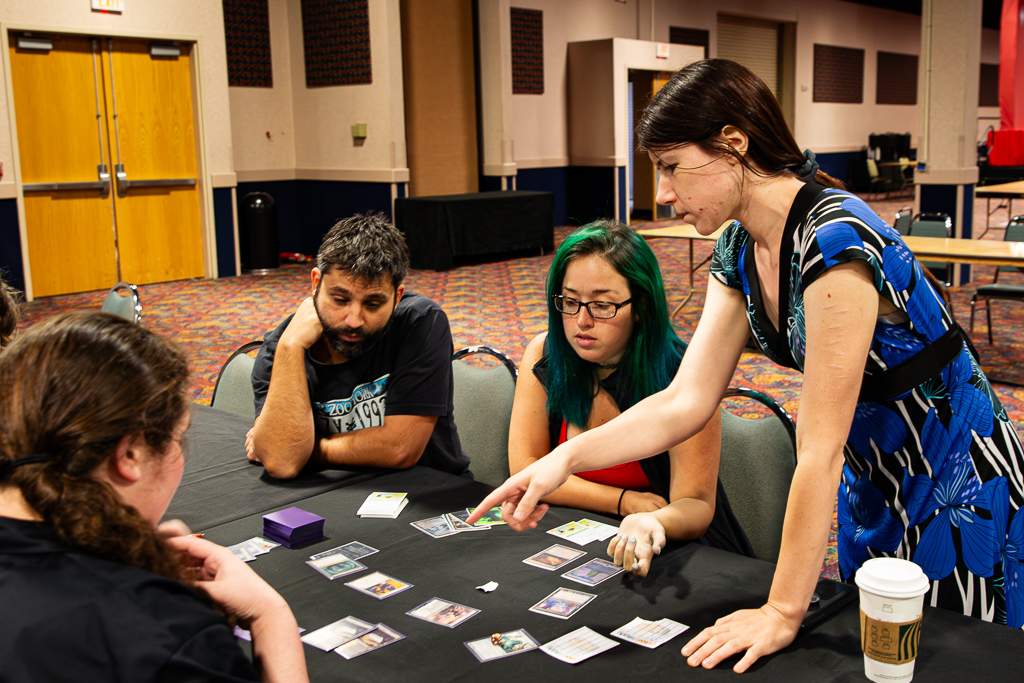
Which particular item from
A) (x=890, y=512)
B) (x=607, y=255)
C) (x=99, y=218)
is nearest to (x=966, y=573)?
(x=890, y=512)

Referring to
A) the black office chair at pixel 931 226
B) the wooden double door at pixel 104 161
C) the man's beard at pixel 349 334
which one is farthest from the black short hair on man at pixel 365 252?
the wooden double door at pixel 104 161

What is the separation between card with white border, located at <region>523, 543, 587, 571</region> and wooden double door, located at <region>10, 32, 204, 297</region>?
8.39 m

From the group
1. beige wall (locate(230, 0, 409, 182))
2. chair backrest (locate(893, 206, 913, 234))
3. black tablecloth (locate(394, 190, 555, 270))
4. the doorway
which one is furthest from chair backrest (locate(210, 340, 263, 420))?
the doorway

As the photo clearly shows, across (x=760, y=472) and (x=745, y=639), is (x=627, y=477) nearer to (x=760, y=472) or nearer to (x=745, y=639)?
(x=760, y=472)

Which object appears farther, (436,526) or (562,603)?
(436,526)

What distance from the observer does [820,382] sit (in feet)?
4.04

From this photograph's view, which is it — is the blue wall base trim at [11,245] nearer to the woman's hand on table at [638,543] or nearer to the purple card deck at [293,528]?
the purple card deck at [293,528]

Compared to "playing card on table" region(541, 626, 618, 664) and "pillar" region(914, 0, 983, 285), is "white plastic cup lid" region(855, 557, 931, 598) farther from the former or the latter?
"pillar" region(914, 0, 983, 285)

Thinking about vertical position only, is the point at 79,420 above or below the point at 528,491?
→ above

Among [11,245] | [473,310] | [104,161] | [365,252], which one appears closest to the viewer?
[365,252]

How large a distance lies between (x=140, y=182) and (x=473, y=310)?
13.6 ft

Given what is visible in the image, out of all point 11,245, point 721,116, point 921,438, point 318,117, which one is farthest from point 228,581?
point 318,117

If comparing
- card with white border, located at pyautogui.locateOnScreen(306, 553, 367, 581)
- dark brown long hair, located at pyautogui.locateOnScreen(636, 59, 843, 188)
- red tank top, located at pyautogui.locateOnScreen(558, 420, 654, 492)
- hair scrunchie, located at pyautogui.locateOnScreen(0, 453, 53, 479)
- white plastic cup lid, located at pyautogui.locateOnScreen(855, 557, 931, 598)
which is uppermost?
dark brown long hair, located at pyautogui.locateOnScreen(636, 59, 843, 188)

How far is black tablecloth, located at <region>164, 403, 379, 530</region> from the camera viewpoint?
78.7 inches
